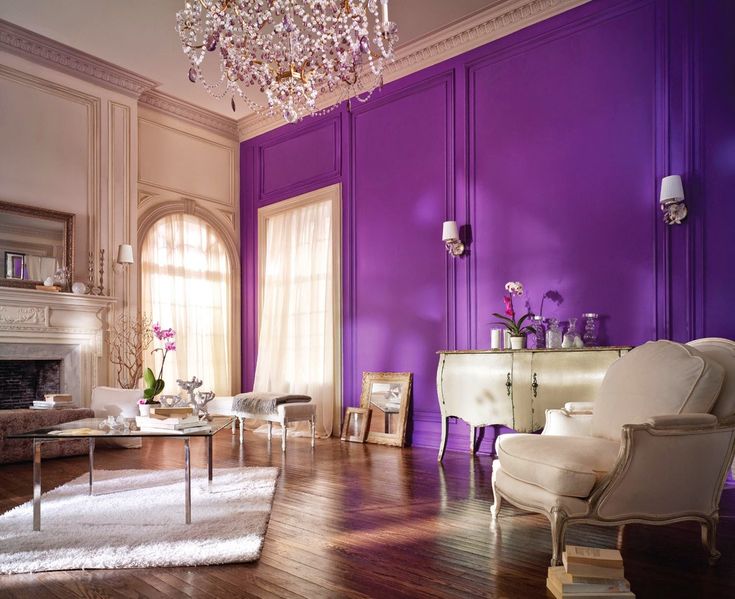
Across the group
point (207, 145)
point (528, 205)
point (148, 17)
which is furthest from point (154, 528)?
point (207, 145)

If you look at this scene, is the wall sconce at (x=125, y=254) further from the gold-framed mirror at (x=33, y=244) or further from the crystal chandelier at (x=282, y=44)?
the crystal chandelier at (x=282, y=44)

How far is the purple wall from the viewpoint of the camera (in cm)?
418

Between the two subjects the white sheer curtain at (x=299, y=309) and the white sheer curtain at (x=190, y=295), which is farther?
the white sheer curtain at (x=190, y=295)

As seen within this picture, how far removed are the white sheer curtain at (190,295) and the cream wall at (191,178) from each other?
0.11 meters

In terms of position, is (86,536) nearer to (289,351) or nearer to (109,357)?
(109,357)

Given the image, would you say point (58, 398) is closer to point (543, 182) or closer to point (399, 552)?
point (399, 552)

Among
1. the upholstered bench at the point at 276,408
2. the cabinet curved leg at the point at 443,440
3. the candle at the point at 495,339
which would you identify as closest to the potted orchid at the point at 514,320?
the candle at the point at 495,339

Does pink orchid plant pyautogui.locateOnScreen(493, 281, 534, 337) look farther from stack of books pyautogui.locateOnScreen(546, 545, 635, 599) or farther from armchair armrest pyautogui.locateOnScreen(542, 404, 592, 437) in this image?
stack of books pyautogui.locateOnScreen(546, 545, 635, 599)

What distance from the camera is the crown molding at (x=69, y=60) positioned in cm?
577

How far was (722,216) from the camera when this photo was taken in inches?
160

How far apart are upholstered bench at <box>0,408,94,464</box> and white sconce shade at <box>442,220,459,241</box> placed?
3.48 meters

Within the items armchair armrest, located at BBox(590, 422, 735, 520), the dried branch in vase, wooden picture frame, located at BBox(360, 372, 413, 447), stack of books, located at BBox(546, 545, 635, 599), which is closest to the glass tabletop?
stack of books, located at BBox(546, 545, 635, 599)

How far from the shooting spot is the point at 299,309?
6.98m

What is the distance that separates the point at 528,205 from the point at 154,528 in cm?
372
